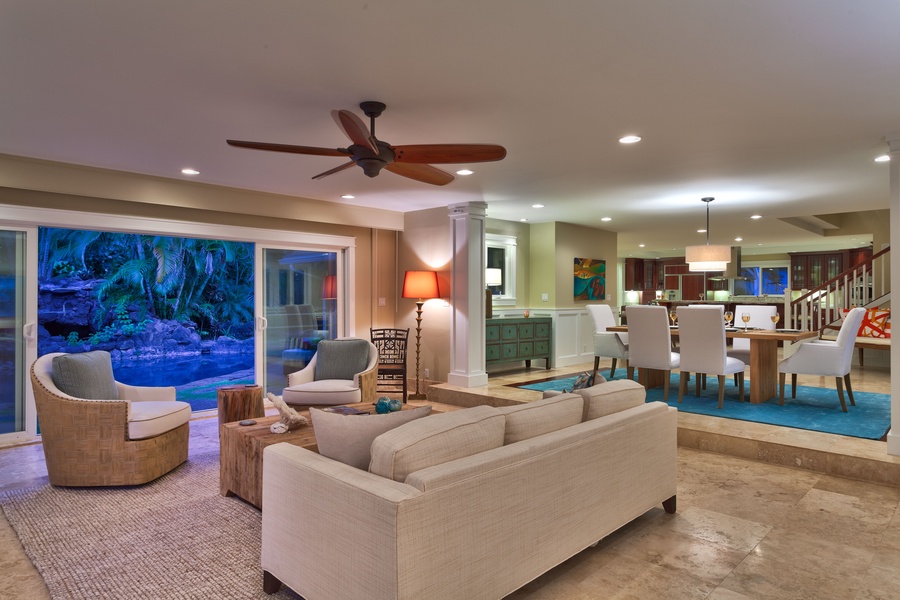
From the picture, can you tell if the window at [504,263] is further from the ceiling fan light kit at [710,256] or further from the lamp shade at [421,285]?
the ceiling fan light kit at [710,256]

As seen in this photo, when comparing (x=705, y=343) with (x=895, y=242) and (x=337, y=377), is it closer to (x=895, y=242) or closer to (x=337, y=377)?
(x=895, y=242)

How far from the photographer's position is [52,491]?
11.4 ft

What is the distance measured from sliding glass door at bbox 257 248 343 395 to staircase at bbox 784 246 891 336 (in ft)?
20.7

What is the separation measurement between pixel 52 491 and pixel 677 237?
33.1 ft

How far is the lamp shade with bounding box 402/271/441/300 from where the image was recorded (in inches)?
254

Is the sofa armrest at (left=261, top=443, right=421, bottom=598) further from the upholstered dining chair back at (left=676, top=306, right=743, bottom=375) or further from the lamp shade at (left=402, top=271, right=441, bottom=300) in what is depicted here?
the lamp shade at (left=402, top=271, right=441, bottom=300)

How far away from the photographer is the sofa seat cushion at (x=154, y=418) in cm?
358

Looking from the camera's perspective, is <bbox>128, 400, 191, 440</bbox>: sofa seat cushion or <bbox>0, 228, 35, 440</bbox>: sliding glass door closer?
<bbox>128, 400, 191, 440</bbox>: sofa seat cushion

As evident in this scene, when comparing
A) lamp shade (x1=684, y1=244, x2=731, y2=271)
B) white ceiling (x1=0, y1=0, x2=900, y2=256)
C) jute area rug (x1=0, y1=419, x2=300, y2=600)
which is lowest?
jute area rug (x1=0, y1=419, x2=300, y2=600)

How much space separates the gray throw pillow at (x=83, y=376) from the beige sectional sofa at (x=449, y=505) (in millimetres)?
2158

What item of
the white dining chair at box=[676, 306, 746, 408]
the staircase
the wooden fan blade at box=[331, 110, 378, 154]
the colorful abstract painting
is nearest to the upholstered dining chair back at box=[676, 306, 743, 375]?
the white dining chair at box=[676, 306, 746, 408]

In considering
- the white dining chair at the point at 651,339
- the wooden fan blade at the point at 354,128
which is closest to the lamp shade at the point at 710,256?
the white dining chair at the point at 651,339

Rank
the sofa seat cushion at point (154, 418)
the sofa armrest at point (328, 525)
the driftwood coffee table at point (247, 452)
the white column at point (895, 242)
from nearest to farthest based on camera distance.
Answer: the sofa armrest at point (328, 525) < the driftwood coffee table at point (247, 452) < the sofa seat cushion at point (154, 418) < the white column at point (895, 242)

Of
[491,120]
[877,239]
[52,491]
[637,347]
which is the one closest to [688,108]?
[491,120]
